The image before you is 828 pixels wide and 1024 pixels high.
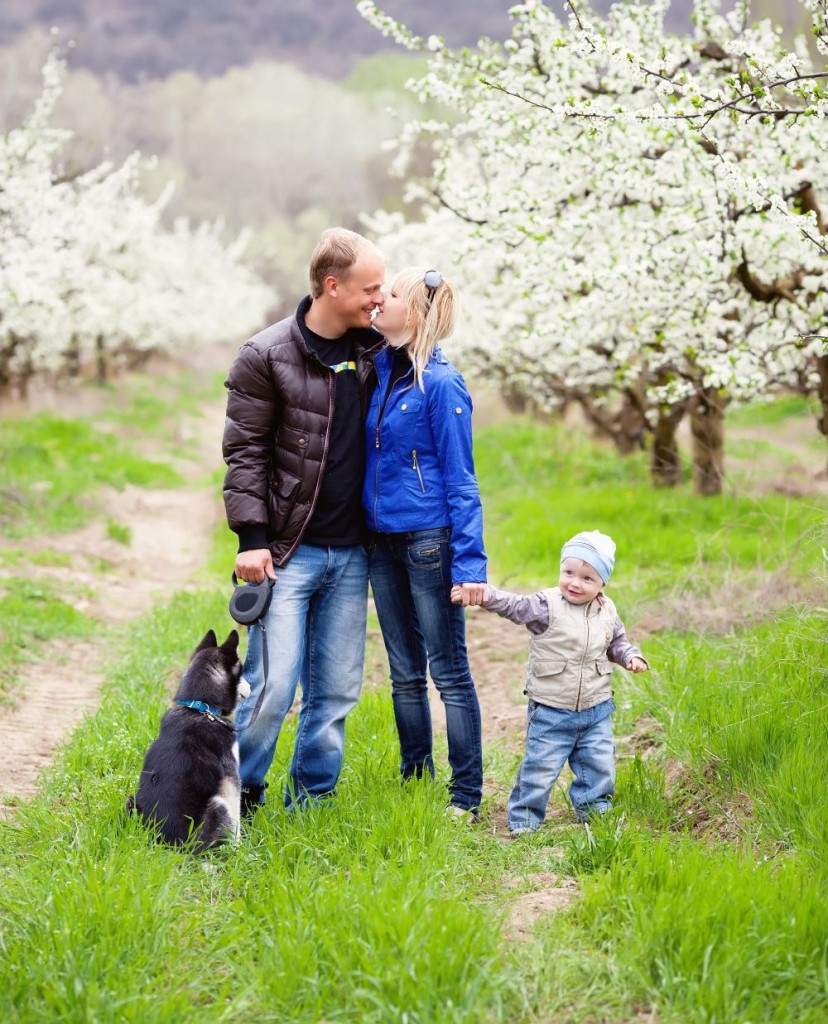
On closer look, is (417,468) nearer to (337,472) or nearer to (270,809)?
(337,472)

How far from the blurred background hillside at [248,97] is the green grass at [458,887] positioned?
6650 millimetres

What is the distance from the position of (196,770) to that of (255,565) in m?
0.83

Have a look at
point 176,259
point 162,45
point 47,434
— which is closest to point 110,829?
point 47,434

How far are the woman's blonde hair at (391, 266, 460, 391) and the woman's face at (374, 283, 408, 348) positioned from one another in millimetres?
13

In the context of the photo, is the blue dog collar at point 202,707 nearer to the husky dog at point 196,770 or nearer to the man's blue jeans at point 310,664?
the husky dog at point 196,770

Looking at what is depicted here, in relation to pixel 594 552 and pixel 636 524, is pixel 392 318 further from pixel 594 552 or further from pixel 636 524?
pixel 636 524

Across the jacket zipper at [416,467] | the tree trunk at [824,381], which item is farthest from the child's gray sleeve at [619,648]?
the tree trunk at [824,381]

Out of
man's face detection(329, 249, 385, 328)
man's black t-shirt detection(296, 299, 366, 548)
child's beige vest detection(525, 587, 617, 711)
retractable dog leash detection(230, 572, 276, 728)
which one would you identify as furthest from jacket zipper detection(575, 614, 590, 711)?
man's face detection(329, 249, 385, 328)

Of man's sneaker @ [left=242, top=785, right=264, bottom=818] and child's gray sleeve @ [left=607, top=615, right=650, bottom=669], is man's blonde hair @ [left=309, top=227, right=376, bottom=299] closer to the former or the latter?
child's gray sleeve @ [left=607, top=615, right=650, bottom=669]

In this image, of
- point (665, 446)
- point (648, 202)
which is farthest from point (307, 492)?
point (665, 446)

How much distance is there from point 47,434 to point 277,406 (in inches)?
544

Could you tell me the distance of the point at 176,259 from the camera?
111 ft

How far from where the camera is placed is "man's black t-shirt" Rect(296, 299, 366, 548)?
13.0 feet

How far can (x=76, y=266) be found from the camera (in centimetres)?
1881
